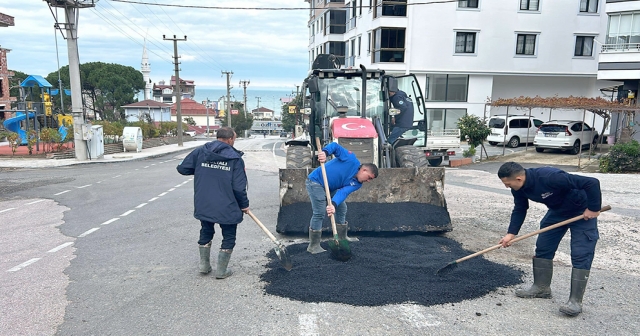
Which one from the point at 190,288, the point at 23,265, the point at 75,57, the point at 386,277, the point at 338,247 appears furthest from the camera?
the point at 75,57

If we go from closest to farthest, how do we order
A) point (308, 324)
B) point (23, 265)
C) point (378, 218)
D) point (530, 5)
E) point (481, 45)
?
1. point (308, 324)
2. point (23, 265)
3. point (378, 218)
4. point (530, 5)
5. point (481, 45)

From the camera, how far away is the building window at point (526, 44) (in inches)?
1091

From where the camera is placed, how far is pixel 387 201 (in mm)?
6793

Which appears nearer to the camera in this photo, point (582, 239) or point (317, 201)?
point (582, 239)

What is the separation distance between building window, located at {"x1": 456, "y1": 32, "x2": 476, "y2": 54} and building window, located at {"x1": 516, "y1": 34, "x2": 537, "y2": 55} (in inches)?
112

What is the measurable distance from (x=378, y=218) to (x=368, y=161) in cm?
119

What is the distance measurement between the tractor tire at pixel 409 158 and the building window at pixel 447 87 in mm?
21114

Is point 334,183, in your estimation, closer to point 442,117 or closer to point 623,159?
point 623,159

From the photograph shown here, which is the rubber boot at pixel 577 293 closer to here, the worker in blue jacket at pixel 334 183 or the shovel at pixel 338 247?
the shovel at pixel 338 247

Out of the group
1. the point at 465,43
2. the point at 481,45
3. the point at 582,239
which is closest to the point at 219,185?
the point at 582,239

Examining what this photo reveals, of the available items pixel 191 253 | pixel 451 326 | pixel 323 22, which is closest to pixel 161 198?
pixel 191 253

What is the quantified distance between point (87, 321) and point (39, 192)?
27.9ft

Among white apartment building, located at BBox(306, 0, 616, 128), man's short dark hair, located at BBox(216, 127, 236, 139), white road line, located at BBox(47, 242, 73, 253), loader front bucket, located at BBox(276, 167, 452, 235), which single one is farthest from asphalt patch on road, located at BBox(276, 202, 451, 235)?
white apartment building, located at BBox(306, 0, 616, 128)

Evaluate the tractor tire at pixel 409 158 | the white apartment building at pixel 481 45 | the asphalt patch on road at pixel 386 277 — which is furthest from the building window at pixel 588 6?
the asphalt patch on road at pixel 386 277
